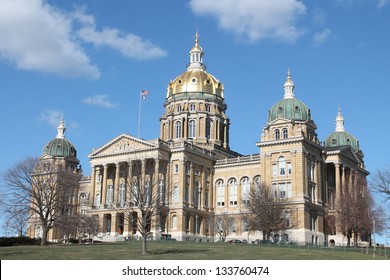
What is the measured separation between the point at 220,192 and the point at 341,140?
26.1 meters

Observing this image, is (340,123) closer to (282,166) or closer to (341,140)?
(341,140)

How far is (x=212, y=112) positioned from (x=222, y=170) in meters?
16.0

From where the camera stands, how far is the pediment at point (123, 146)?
101m

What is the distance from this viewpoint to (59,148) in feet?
418

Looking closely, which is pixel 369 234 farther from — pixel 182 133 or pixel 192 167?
pixel 182 133

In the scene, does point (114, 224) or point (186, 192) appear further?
point (186, 192)

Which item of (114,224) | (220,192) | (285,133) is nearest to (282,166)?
(285,133)

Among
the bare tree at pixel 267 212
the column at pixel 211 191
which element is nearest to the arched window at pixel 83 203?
the column at pixel 211 191

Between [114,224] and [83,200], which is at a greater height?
[83,200]

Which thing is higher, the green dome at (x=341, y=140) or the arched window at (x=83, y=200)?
the green dome at (x=341, y=140)

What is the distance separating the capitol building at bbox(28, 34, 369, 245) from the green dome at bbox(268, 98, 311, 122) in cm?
17

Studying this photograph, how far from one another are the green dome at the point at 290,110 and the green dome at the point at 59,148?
46494 mm

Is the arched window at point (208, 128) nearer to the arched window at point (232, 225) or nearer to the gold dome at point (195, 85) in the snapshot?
the gold dome at point (195, 85)
